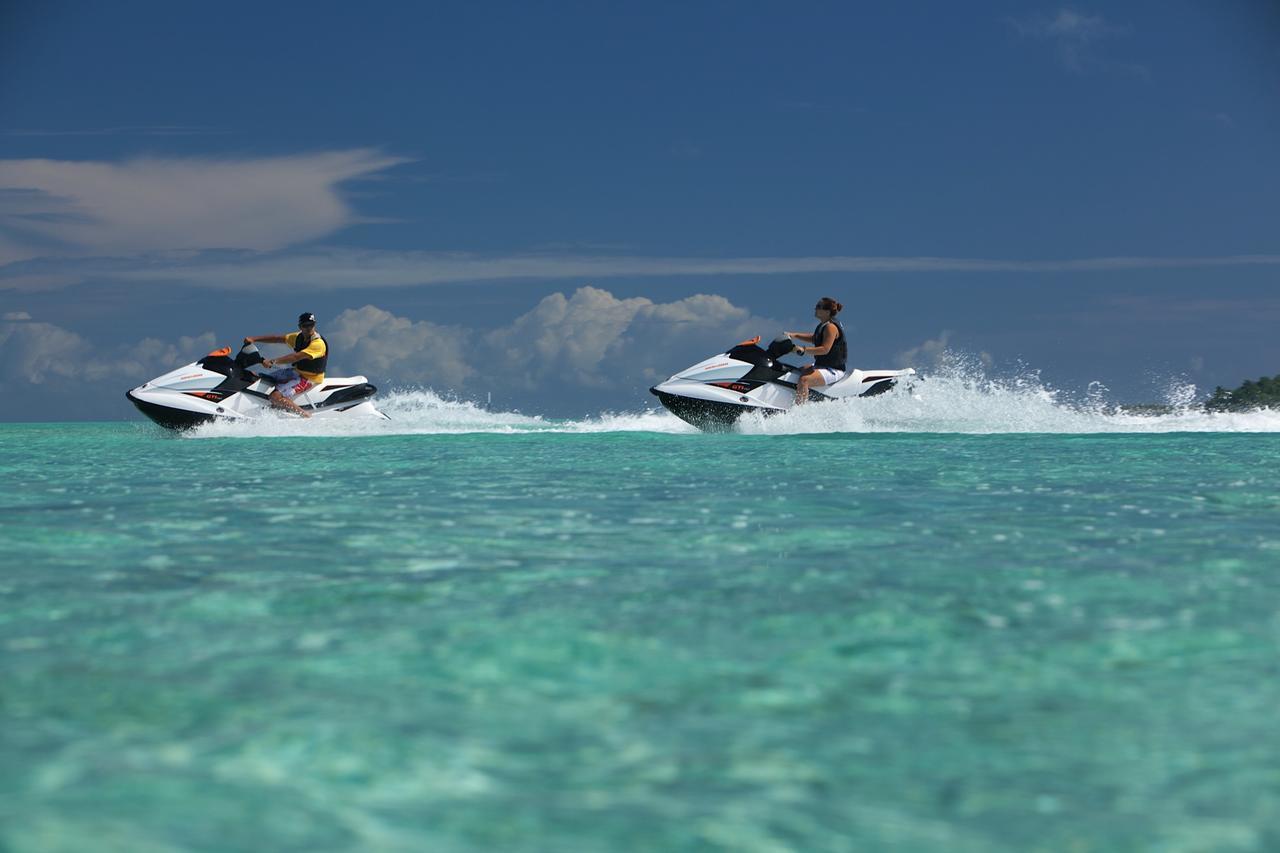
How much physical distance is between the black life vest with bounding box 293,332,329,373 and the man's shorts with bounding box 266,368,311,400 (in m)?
0.12

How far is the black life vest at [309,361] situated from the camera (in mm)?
18031

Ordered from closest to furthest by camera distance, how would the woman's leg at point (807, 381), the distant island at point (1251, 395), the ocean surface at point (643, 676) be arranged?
the ocean surface at point (643, 676) < the woman's leg at point (807, 381) < the distant island at point (1251, 395)

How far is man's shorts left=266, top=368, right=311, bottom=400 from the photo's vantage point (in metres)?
18.3

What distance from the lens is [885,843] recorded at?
7.50ft

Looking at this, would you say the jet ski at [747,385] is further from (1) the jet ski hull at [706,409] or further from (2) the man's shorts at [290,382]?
(2) the man's shorts at [290,382]

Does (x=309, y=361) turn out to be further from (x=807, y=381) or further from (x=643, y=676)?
(x=643, y=676)

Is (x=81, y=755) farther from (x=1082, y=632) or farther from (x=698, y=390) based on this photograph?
(x=698, y=390)

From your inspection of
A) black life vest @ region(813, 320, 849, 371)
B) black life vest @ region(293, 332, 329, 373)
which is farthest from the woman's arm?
black life vest @ region(293, 332, 329, 373)

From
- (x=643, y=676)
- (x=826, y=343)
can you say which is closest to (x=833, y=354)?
(x=826, y=343)

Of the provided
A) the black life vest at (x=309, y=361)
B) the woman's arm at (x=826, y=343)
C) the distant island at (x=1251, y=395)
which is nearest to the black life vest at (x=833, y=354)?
the woman's arm at (x=826, y=343)

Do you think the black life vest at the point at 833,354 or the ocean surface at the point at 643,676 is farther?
the black life vest at the point at 833,354

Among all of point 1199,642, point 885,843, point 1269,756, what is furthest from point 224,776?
point 1199,642

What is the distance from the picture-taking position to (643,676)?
3451 mm

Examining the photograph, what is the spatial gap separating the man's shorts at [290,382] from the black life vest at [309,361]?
0.12 metres
